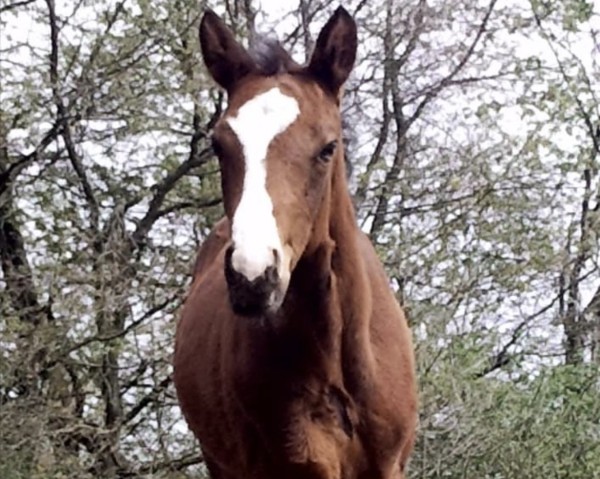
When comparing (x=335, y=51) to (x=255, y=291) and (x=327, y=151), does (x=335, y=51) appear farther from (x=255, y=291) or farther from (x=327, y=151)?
(x=255, y=291)

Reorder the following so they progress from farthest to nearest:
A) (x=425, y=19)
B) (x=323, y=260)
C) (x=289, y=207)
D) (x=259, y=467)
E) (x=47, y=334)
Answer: (x=425, y=19), (x=47, y=334), (x=259, y=467), (x=323, y=260), (x=289, y=207)

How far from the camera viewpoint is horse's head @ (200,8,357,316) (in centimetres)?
390

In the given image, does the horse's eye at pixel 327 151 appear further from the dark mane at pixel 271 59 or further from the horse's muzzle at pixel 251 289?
the horse's muzzle at pixel 251 289

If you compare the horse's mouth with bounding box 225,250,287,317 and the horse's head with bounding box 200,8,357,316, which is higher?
the horse's head with bounding box 200,8,357,316

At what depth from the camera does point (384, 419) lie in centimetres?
494

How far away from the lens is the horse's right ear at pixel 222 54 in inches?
185

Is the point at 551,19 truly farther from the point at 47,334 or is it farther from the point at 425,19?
the point at 47,334

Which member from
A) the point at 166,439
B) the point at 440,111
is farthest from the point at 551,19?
the point at 166,439

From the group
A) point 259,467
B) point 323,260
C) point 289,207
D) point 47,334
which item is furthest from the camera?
point 47,334

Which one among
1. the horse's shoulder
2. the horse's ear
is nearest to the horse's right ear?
the horse's ear

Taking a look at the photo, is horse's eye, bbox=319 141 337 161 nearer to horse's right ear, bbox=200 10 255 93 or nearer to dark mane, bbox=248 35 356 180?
dark mane, bbox=248 35 356 180

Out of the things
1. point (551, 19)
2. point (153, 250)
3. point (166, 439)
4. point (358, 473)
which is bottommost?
point (358, 473)

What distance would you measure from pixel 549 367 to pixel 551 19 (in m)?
2.68

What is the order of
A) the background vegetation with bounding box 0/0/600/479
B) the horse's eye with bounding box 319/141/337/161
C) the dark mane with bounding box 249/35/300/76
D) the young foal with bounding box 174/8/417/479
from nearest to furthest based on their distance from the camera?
the young foal with bounding box 174/8/417/479 < the horse's eye with bounding box 319/141/337/161 < the dark mane with bounding box 249/35/300/76 < the background vegetation with bounding box 0/0/600/479
